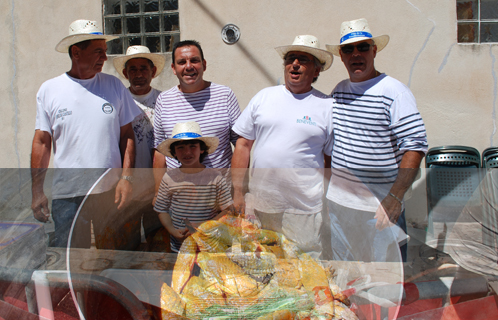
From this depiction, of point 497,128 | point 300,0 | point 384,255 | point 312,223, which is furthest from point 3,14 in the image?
point 497,128

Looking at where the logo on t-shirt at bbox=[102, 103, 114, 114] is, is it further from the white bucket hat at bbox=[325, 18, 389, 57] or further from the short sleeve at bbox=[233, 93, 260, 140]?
the white bucket hat at bbox=[325, 18, 389, 57]

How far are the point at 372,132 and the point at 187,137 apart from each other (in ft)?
3.42

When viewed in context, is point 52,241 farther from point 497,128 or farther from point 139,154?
point 497,128

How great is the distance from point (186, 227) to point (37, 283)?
680 millimetres

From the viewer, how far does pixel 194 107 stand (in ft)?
8.48

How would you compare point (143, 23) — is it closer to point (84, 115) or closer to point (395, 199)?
point (84, 115)

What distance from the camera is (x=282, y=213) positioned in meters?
1.87

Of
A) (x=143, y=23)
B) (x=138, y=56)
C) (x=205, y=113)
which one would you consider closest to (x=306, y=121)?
(x=205, y=113)

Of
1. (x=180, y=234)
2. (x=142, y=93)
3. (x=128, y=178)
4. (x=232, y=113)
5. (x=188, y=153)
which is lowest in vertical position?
(x=180, y=234)

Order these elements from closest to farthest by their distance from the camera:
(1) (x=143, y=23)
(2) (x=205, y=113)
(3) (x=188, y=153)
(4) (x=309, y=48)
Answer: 1. (3) (x=188, y=153)
2. (4) (x=309, y=48)
3. (2) (x=205, y=113)
4. (1) (x=143, y=23)

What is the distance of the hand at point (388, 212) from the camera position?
5.83 feet

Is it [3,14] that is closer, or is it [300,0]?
[300,0]

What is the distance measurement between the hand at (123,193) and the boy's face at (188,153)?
32 centimetres

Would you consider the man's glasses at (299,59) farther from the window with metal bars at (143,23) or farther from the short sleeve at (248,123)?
the window with metal bars at (143,23)
